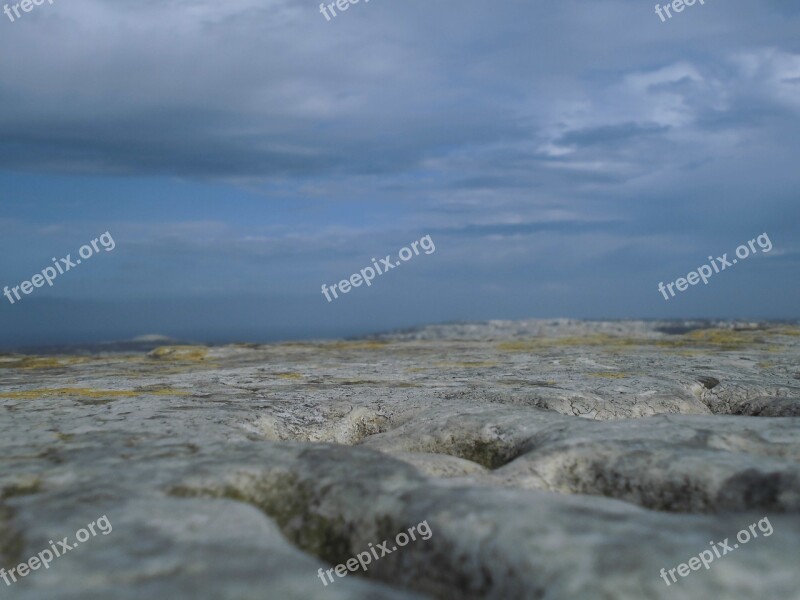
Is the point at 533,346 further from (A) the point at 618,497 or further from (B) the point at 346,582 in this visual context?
(B) the point at 346,582

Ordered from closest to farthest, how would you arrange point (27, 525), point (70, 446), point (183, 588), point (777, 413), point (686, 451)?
Answer: point (183, 588) → point (27, 525) → point (686, 451) → point (70, 446) → point (777, 413)

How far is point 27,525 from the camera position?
20.4 ft

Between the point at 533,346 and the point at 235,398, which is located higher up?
the point at 235,398

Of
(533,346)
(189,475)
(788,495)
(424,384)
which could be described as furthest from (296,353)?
(788,495)

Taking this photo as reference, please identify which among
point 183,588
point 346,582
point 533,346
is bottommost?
point 533,346

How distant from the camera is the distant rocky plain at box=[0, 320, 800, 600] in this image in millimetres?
5121

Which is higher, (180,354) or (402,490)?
(180,354)

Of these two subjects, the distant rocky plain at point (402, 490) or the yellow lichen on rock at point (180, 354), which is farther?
the yellow lichen on rock at point (180, 354)

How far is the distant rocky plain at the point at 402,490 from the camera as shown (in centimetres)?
512

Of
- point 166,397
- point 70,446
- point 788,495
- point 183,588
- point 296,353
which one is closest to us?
point 183,588

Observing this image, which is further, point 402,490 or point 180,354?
point 180,354

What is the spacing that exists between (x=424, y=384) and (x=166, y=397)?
5727 mm

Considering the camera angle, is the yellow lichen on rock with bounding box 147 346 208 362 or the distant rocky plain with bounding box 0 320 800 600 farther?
the yellow lichen on rock with bounding box 147 346 208 362

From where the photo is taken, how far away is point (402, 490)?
6.96m
